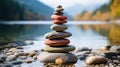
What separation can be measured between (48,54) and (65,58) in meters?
0.88

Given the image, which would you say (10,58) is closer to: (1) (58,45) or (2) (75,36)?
(1) (58,45)

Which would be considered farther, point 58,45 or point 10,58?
point 10,58

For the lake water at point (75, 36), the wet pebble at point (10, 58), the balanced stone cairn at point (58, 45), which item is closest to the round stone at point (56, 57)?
the balanced stone cairn at point (58, 45)

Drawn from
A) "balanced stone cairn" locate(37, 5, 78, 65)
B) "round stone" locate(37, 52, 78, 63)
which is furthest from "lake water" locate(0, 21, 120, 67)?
"balanced stone cairn" locate(37, 5, 78, 65)

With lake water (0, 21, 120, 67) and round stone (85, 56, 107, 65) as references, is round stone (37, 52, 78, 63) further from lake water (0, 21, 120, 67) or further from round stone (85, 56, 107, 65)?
round stone (85, 56, 107, 65)

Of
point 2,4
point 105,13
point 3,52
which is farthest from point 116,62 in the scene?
point 105,13

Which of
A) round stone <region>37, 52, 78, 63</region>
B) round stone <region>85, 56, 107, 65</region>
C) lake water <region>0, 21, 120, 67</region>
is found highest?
round stone <region>37, 52, 78, 63</region>

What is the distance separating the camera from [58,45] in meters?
19.1

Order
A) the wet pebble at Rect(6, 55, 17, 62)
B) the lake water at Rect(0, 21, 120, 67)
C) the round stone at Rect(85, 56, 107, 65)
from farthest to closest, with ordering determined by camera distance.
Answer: the lake water at Rect(0, 21, 120, 67) → the wet pebble at Rect(6, 55, 17, 62) → the round stone at Rect(85, 56, 107, 65)

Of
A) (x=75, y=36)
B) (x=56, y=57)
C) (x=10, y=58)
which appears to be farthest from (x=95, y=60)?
(x=75, y=36)

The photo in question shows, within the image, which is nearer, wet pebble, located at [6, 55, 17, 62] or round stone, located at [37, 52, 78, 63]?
round stone, located at [37, 52, 78, 63]

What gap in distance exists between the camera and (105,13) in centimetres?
18750

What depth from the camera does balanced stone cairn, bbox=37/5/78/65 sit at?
61.5 feet

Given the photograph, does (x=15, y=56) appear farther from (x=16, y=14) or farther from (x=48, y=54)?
(x=16, y=14)
